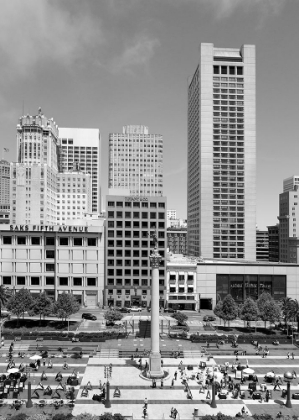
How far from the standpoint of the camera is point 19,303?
9175 cm

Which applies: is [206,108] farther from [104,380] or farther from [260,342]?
[104,380]

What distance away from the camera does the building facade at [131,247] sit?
4852 inches

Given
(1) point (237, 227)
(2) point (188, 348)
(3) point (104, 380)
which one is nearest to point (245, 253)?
(1) point (237, 227)

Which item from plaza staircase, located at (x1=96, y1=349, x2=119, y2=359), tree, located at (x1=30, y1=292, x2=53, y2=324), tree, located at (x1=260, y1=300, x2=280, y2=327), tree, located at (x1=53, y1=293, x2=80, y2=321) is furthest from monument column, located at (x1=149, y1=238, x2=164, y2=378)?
tree, located at (x1=30, y1=292, x2=53, y2=324)

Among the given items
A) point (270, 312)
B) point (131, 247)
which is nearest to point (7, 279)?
point (131, 247)

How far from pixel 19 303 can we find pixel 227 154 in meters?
113

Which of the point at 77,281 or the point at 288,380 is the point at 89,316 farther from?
the point at 288,380

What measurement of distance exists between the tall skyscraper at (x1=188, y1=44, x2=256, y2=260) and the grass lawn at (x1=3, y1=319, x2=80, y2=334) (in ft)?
279

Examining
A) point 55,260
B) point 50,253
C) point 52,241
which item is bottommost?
point 55,260

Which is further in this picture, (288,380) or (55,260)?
(55,260)

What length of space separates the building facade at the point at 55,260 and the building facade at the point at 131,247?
174 inches

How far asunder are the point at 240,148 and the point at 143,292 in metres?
83.1

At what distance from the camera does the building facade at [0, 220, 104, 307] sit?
395 feet

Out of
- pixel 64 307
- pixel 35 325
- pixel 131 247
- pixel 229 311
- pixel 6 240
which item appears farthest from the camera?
pixel 131 247
